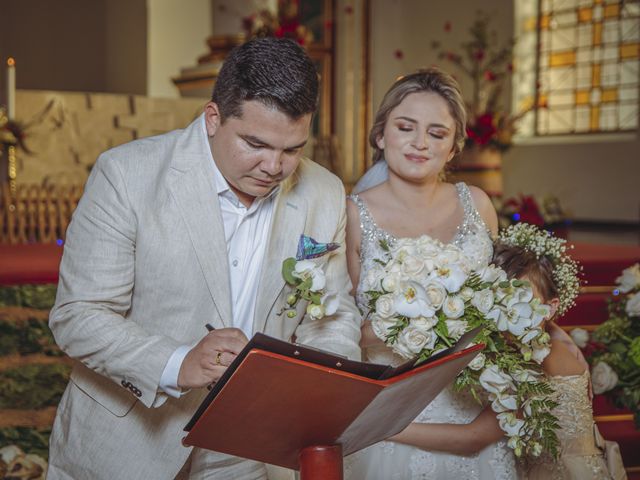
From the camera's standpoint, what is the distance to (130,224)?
203 centimetres

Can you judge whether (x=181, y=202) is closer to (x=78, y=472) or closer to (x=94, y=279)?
(x=94, y=279)

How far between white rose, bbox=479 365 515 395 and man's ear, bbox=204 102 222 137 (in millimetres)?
1028

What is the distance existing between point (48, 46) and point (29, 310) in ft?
29.0

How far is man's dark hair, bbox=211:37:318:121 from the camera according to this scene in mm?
1979

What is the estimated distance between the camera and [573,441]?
298 cm

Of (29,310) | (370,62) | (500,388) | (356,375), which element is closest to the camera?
(356,375)

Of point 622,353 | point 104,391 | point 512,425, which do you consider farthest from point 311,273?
point 622,353

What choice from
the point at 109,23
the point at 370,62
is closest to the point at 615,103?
the point at 370,62

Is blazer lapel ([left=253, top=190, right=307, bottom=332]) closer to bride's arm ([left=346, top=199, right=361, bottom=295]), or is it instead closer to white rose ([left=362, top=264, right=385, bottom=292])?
white rose ([left=362, top=264, right=385, bottom=292])

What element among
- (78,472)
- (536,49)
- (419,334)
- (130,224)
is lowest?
(78,472)

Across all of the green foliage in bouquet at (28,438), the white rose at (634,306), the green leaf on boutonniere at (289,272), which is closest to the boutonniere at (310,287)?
the green leaf on boutonniere at (289,272)

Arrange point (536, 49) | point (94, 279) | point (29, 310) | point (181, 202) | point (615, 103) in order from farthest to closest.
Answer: point (536, 49) < point (615, 103) < point (29, 310) < point (181, 202) < point (94, 279)

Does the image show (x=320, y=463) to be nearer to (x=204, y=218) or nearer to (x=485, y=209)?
(x=204, y=218)

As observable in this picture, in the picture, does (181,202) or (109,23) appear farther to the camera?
(109,23)
